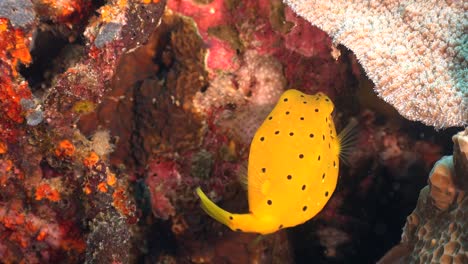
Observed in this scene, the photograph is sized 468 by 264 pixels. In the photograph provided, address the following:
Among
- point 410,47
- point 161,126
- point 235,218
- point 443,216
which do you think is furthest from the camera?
point 161,126

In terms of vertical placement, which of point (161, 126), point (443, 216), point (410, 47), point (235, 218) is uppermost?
point (410, 47)

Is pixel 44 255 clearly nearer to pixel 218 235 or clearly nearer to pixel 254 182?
pixel 218 235

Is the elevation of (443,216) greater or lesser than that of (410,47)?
lesser

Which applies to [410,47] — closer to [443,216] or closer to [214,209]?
[443,216]

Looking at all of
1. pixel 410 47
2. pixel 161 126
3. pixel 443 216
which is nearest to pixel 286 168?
pixel 443 216

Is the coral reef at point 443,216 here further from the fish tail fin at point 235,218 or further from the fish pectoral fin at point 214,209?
the fish pectoral fin at point 214,209

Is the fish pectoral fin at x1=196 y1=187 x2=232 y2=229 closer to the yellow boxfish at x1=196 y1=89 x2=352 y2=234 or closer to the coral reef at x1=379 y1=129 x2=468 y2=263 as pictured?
the yellow boxfish at x1=196 y1=89 x2=352 y2=234

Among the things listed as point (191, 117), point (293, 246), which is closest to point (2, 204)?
point (191, 117)

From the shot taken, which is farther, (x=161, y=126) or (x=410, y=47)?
(x=161, y=126)
